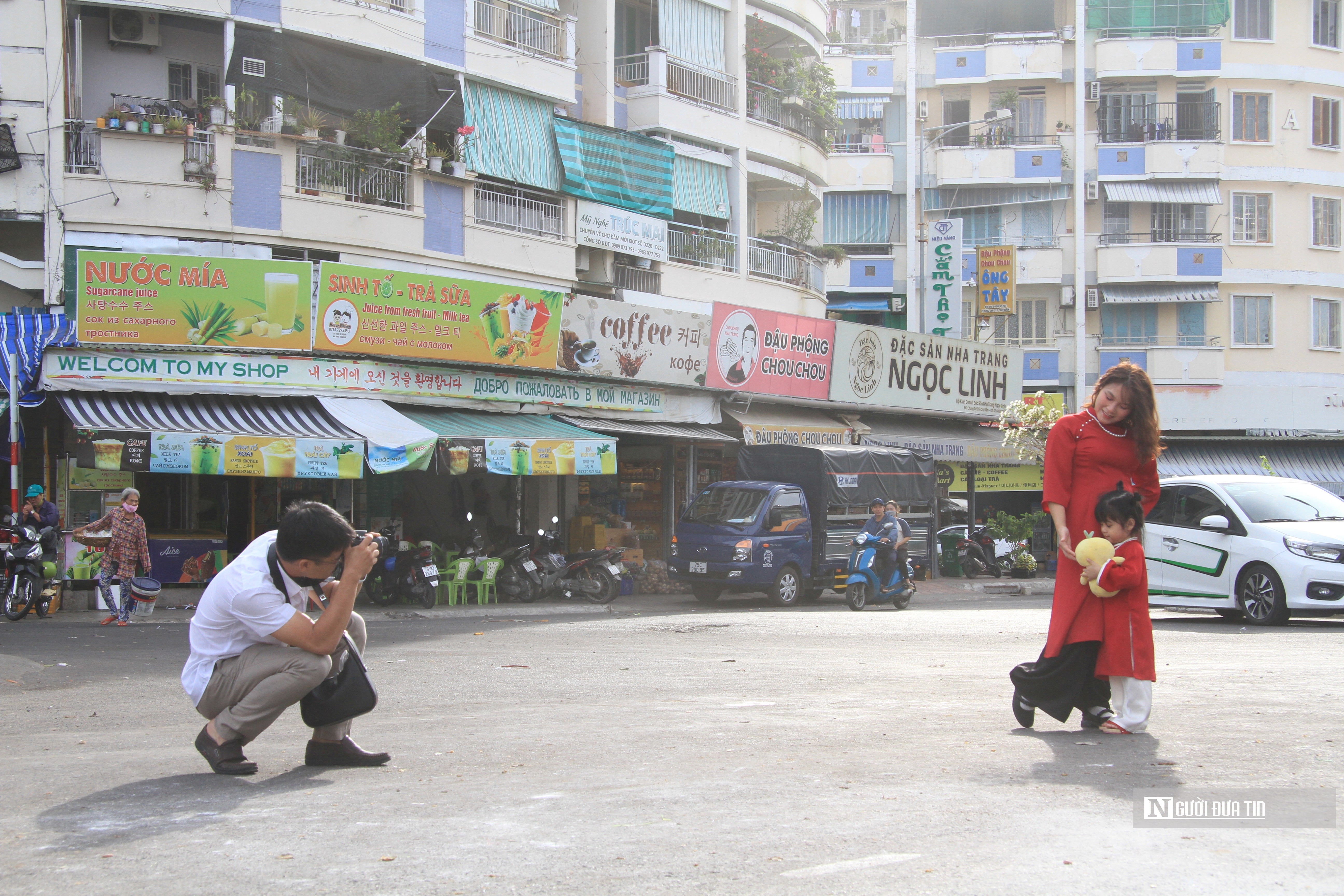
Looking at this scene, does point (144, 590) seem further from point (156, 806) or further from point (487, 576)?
point (156, 806)

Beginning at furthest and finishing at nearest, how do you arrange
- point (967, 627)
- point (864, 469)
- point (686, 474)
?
point (686, 474)
point (864, 469)
point (967, 627)

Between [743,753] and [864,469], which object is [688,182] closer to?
[864,469]

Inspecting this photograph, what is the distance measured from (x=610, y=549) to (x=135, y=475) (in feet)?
23.6

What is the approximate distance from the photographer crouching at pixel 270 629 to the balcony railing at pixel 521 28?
18782mm

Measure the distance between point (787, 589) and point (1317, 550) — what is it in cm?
864

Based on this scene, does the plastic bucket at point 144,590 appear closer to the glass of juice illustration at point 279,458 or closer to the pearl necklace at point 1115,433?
the glass of juice illustration at point 279,458

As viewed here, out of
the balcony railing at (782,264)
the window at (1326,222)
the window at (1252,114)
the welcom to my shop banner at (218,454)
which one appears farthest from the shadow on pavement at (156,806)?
the window at (1326,222)

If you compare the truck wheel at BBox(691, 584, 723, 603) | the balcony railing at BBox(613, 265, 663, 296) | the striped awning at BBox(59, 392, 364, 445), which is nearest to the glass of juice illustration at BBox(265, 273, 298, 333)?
the striped awning at BBox(59, 392, 364, 445)

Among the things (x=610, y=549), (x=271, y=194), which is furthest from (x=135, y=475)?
(x=610, y=549)

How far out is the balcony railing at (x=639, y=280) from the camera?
25.5 m

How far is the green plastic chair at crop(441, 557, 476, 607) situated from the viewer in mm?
19344

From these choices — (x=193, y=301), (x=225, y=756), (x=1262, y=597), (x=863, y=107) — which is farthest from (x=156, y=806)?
(x=863, y=107)

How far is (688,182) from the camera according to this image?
27.0 meters

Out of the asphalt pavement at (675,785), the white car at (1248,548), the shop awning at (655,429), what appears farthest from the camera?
the shop awning at (655,429)
